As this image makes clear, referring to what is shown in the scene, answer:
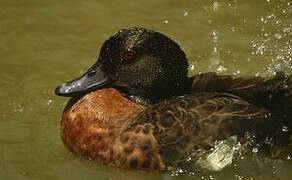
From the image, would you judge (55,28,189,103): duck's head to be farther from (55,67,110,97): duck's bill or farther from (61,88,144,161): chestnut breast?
(61,88,144,161): chestnut breast

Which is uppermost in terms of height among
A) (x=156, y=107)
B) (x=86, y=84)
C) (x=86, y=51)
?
(x=86, y=51)

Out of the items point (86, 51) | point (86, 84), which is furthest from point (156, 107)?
point (86, 51)

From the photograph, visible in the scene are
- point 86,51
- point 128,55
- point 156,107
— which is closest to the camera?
point 156,107

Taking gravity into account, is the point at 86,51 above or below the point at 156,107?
above

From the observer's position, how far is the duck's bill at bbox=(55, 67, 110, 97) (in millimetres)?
5922

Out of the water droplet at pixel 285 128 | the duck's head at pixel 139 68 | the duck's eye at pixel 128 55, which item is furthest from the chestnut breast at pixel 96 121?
the water droplet at pixel 285 128

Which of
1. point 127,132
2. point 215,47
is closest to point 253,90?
point 127,132

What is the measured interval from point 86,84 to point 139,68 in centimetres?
43

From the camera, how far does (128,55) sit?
5887mm

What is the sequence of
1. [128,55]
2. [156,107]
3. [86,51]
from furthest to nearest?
[86,51] < [128,55] < [156,107]

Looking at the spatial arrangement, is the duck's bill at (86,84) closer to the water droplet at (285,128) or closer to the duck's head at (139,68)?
the duck's head at (139,68)

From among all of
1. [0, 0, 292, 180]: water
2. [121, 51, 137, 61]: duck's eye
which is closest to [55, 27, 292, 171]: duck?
[121, 51, 137, 61]: duck's eye

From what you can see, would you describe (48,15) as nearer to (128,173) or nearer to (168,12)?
(168,12)

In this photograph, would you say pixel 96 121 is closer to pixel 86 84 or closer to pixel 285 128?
pixel 86 84
